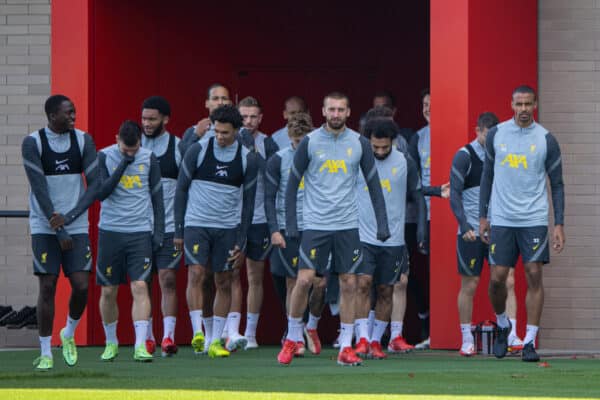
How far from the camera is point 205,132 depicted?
14828 millimetres

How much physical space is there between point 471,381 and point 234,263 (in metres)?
4.03

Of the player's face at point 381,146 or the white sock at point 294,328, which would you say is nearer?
the white sock at point 294,328

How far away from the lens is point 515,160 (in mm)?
13352

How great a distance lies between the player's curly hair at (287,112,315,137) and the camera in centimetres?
1457

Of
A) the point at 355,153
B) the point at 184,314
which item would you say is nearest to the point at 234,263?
the point at 355,153

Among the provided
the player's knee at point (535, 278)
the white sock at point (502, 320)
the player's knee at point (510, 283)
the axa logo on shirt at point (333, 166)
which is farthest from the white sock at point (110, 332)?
the player's knee at point (510, 283)

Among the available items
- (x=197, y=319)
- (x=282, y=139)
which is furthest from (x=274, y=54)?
(x=197, y=319)

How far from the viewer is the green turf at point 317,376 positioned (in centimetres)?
→ 981

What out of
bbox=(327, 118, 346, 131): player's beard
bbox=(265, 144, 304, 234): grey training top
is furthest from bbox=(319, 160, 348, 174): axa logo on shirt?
bbox=(265, 144, 304, 234): grey training top

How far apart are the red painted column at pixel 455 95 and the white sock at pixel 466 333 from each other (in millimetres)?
795

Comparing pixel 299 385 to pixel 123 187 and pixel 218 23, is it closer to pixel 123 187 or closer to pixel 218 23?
pixel 123 187

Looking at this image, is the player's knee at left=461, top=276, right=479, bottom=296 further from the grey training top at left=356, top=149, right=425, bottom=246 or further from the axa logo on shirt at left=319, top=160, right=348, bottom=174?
the axa logo on shirt at left=319, top=160, right=348, bottom=174

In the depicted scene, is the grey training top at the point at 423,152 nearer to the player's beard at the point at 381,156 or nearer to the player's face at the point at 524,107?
the player's beard at the point at 381,156

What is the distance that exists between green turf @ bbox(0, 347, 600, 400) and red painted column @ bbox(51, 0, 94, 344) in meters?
2.20
